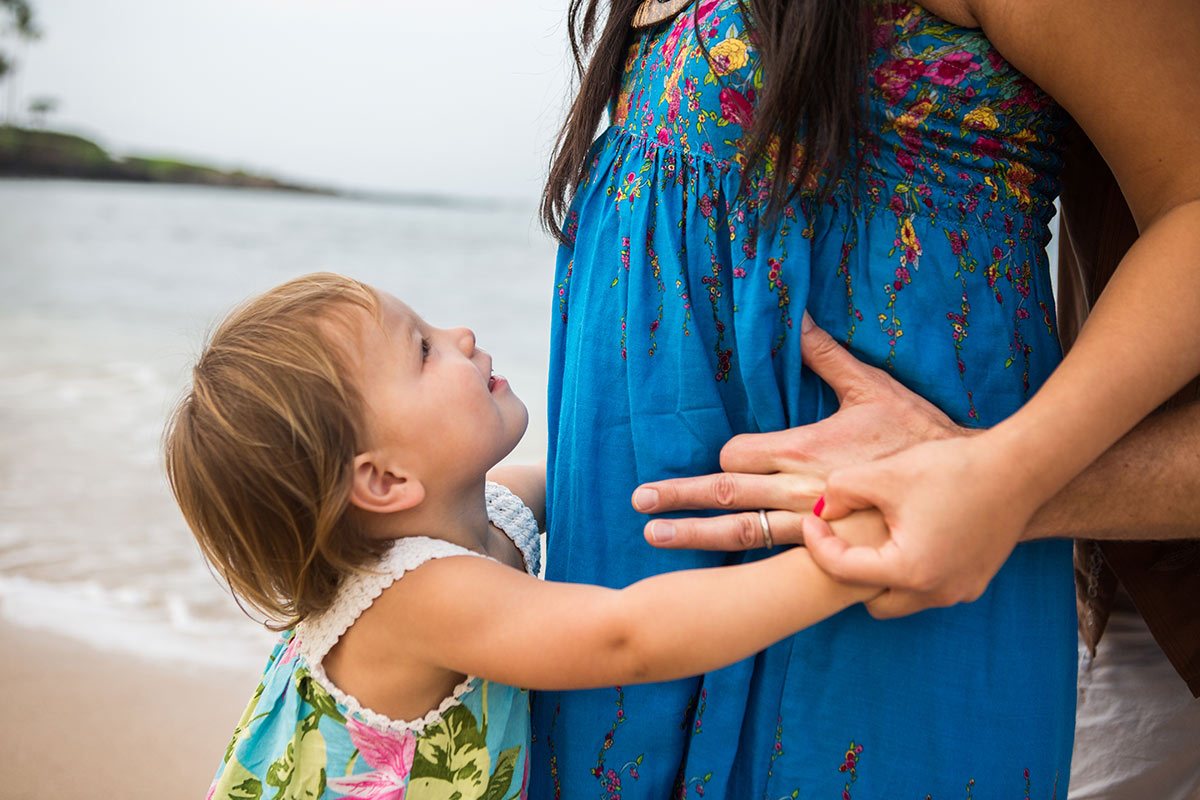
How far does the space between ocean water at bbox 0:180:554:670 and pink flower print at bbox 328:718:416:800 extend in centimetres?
49

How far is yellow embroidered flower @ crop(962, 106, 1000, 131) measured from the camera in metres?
0.92

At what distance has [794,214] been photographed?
3.12 feet

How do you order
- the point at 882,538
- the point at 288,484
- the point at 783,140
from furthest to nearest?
the point at 288,484 → the point at 783,140 → the point at 882,538

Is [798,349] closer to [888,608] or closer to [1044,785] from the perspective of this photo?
[888,608]

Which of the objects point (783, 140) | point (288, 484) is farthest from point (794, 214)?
point (288, 484)

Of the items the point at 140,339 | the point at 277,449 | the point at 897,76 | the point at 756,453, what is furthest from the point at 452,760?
the point at 140,339

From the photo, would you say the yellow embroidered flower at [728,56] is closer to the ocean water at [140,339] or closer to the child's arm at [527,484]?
the ocean water at [140,339]

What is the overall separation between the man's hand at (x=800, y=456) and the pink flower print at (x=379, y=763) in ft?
1.40

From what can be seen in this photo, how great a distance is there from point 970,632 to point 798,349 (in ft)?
1.21

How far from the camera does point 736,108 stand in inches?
37.5

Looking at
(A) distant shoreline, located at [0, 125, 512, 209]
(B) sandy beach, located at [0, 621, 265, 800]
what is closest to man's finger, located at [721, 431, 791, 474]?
(B) sandy beach, located at [0, 621, 265, 800]

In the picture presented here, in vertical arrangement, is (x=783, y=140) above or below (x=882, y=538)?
above

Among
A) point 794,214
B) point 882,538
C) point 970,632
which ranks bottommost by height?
point 970,632

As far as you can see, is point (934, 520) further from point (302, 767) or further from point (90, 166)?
point (90, 166)
